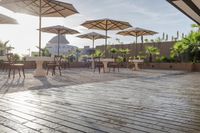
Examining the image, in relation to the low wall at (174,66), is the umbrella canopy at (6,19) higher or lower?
higher

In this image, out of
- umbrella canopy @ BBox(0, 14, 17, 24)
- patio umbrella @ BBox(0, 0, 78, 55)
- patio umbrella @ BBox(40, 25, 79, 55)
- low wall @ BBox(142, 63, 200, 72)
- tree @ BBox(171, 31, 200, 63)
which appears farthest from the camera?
tree @ BBox(171, 31, 200, 63)

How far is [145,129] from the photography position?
2.48 meters

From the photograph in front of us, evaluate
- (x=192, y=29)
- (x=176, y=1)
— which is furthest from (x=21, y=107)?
(x=192, y=29)

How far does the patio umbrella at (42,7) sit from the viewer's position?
30.8ft

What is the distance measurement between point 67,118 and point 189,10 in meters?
4.09

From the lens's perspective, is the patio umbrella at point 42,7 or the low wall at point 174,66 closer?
the patio umbrella at point 42,7

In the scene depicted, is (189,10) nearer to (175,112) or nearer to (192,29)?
(175,112)

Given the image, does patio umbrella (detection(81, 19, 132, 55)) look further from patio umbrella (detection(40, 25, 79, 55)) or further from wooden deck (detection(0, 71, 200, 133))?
wooden deck (detection(0, 71, 200, 133))

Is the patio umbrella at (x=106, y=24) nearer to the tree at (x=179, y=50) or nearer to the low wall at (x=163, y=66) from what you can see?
the low wall at (x=163, y=66)

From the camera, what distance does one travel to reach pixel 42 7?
10.0 meters

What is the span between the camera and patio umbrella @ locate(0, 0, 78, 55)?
9.39 m

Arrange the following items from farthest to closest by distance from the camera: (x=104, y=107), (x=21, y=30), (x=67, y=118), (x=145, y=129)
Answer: (x=21, y=30), (x=104, y=107), (x=67, y=118), (x=145, y=129)

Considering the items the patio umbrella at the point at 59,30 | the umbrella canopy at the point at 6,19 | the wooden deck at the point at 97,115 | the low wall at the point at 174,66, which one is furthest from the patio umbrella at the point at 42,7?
the low wall at the point at 174,66

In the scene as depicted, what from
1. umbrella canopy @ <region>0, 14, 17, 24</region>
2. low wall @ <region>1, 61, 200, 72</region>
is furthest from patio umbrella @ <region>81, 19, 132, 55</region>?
umbrella canopy @ <region>0, 14, 17, 24</region>
